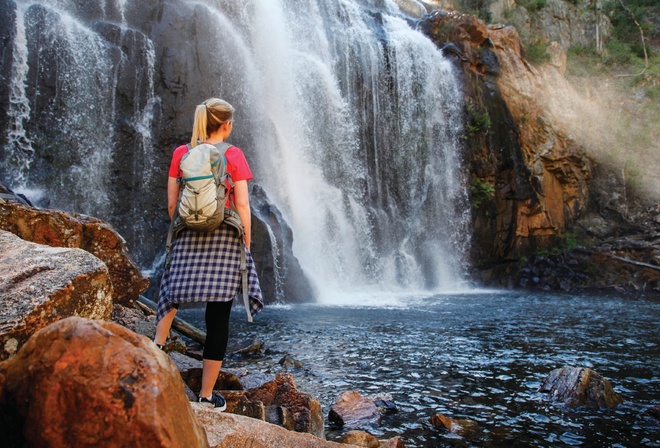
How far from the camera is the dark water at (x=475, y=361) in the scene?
3697mm

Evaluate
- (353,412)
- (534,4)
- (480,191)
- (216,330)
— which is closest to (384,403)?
(353,412)

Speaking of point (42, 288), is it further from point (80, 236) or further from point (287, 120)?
point (287, 120)

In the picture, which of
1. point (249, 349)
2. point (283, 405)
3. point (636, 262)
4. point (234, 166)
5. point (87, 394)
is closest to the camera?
point (87, 394)

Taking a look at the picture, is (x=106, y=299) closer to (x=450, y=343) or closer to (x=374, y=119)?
(x=450, y=343)

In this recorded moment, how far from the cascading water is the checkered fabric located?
32.1ft

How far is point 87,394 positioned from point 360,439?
2260 mm

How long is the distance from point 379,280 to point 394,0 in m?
14.7

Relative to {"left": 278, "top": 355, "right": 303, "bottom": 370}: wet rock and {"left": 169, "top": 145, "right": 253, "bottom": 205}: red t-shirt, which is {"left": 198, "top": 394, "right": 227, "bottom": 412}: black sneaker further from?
→ {"left": 278, "top": 355, "right": 303, "bottom": 370}: wet rock

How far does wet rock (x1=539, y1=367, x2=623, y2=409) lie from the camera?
4.18 metres

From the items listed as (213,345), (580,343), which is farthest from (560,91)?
(213,345)

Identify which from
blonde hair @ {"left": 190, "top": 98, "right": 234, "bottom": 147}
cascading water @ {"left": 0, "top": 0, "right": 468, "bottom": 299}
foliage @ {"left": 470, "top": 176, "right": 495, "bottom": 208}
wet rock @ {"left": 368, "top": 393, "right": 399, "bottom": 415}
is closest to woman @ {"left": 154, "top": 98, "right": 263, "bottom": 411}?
blonde hair @ {"left": 190, "top": 98, "right": 234, "bottom": 147}

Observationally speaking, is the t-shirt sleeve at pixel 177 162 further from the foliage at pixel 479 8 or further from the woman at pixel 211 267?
the foliage at pixel 479 8

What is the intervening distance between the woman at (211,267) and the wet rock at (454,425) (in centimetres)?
177

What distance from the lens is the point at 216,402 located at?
8.92 ft
